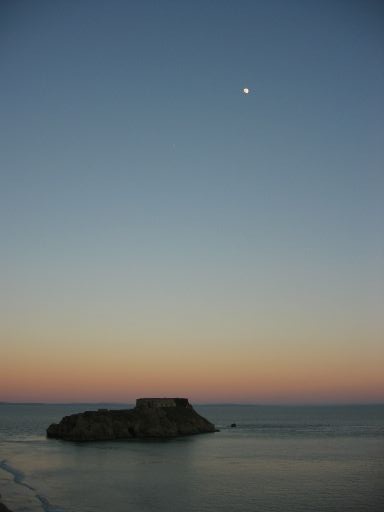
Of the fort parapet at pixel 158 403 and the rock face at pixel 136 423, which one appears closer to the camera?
the rock face at pixel 136 423

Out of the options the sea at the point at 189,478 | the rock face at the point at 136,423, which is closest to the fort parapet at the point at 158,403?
the rock face at the point at 136,423

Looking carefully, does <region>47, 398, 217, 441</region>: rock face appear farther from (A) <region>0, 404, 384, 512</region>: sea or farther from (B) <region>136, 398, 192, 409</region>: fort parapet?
(A) <region>0, 404, 384, 512</region>: sea

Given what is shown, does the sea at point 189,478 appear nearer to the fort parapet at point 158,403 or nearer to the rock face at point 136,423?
the rock face at point 136,423

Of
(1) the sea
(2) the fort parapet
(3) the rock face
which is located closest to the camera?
(1) the sea

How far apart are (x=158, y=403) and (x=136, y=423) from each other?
9.74 m

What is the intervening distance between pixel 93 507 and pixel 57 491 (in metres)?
7.17

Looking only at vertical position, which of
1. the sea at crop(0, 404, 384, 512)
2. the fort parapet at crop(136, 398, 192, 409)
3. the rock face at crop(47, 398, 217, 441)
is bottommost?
the sea at crop(0, 404, 384, 512)

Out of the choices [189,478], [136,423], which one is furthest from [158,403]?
[189,478]

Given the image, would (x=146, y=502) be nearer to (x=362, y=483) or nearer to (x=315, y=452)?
(x=362, y=483)

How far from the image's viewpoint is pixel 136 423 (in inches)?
3890

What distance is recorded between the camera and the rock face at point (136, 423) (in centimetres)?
9144

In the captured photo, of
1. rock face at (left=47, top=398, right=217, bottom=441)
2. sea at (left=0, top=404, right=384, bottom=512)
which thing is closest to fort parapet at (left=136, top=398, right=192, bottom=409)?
rock face at (left=47, top=398, right=217, bottom=441)

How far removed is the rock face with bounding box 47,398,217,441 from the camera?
91438 mm

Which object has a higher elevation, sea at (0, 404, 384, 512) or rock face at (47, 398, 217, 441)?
rock face at (47, 398, 217, 441)
